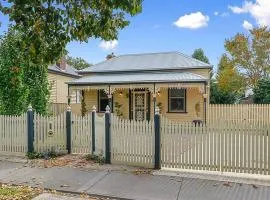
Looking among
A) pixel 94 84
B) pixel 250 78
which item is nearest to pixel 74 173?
pixel 94 84

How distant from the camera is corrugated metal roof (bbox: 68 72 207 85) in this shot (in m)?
22.3

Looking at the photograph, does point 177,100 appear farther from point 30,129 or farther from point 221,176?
point 221,176

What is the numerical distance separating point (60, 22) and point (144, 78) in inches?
633

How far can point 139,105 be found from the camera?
82.5 feet

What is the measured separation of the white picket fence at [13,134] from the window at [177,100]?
45.9 feet

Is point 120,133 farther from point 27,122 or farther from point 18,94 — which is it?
point 18,94

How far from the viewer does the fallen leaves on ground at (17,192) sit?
722 centimetres

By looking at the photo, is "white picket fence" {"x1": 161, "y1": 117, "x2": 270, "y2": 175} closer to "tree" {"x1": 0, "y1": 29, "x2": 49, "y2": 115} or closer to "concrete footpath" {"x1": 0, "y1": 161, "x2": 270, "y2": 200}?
"concrete footpath" {"x1": 0, "y1": 161, "x2": 270, "y2": 200}

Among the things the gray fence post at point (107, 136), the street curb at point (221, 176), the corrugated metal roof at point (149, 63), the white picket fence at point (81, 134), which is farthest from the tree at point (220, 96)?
the street curb at point (221, 176)

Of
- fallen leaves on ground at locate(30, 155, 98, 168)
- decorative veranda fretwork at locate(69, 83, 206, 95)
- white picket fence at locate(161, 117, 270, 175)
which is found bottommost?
fallen leaves on ground at locate(30, 155, 98, 168)

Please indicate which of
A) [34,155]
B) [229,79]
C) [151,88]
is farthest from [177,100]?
[229,79]

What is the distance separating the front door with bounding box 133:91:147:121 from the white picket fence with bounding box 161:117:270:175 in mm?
15308

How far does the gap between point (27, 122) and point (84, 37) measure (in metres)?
4.63

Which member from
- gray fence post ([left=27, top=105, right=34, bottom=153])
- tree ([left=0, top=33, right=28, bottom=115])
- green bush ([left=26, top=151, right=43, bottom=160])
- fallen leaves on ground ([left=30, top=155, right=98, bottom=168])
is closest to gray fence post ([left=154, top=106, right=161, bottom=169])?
fallen leaves on ground ([left=30, top=155, right=98, bottom=168])
